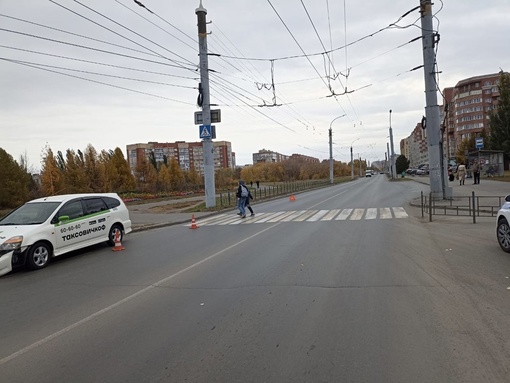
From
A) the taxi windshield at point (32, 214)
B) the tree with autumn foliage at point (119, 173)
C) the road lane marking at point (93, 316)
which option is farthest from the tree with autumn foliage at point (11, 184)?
the road lane marking at point (93, 316)

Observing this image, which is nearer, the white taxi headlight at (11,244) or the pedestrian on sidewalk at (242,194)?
the white taxi headlight at (11,244)

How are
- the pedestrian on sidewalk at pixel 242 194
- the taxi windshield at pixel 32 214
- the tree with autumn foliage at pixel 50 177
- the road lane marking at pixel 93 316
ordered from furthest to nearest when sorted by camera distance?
the tree with autumn foliage at pixel 50 177 < the pedestrian on sidewalk at pixel 242 194 < the taxi windshield at pixel 32 214 < the road lane marking at pixel 93 316

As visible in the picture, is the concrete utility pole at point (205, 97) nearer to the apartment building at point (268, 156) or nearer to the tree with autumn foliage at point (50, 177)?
the tree with autumn foliage at point (50, 177)

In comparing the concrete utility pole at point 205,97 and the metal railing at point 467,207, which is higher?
the concrete utility pole at point 205,97

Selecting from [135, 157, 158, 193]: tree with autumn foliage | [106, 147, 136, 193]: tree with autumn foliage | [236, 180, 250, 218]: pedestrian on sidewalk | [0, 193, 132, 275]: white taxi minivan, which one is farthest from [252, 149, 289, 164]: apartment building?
[0, 193, 132, 275]: white taxi minivan

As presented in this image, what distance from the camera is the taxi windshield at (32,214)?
31.4ft

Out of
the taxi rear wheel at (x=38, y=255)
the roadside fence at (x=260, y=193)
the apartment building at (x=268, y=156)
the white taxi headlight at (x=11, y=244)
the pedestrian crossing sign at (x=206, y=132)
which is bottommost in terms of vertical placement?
the roadside fence at (x=260, y=193)

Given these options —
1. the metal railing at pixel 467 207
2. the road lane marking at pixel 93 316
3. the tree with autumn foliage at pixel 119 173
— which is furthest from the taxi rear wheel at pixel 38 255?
the tree with autumn foliage at pixel 119 173

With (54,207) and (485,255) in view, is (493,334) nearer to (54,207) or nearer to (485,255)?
(485,255)

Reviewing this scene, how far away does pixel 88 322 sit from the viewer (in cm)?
512

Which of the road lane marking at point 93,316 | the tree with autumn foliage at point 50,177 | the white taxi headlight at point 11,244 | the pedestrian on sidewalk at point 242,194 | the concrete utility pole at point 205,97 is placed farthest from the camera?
the tree with autumn foliage at point 50,177

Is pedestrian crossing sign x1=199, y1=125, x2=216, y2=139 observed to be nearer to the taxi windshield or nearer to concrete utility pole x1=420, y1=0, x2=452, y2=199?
concrete utility pole x1=420, y1=0, x2=452, y2=199

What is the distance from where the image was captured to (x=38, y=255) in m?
9.02

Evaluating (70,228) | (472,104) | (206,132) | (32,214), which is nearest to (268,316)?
(70,228)
